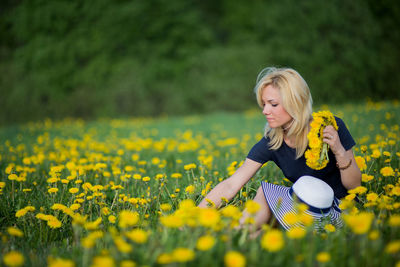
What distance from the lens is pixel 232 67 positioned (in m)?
15.6

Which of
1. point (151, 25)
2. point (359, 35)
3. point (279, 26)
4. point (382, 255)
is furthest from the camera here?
point (151, 25)

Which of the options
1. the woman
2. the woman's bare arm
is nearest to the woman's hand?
the woman

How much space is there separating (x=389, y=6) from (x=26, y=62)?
19.3m

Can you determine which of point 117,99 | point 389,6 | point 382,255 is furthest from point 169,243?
point 389,6

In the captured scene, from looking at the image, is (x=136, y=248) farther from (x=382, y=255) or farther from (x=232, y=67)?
(x=232, y=67)

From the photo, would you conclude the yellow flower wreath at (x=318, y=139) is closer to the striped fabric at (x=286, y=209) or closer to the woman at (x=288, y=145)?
the woman at (x=288, y=145)

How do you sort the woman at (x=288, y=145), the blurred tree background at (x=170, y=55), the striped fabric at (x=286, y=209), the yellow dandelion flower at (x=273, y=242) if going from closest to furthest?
the yellow dandelion flower at (x=273, y=242)
the striped fabric at (x=286, y=209)
the woman at (x=288, y=145)
the blurred tree background at (x=170, y=55)

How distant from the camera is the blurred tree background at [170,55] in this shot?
49.2 feet

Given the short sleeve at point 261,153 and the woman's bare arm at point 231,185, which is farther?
the short sleeve at point 261,153

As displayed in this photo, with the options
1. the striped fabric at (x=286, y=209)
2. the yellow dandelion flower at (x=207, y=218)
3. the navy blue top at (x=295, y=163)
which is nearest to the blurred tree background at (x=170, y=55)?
the navy blue top at (x=295, y=163)

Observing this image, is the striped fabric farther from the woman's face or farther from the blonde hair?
the woman's face

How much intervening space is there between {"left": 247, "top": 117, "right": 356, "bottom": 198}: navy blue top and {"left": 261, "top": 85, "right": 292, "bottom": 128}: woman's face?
0.22 metres

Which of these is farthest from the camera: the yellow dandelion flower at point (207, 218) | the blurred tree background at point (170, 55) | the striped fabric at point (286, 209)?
the blurred tree background at point (170, 55)

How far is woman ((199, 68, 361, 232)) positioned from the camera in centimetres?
202
